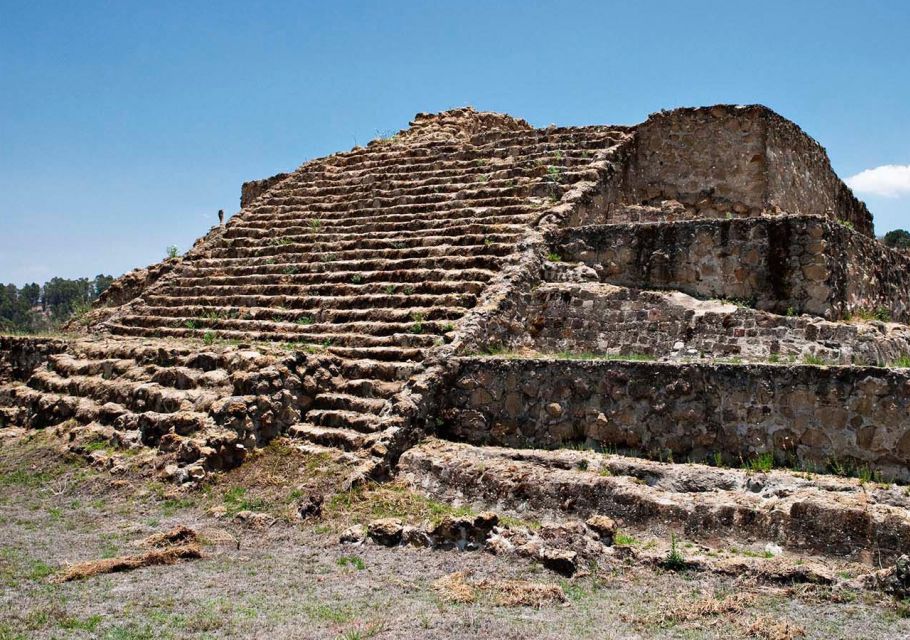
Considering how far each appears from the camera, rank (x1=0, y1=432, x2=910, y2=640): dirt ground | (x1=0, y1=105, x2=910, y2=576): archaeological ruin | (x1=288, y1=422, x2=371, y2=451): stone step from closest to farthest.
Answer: (x1=0, y1=432, x2=910, y2=640): dirt ground
(x1=0, y1=105, x2=910, y2=576): archaeological ruin
(x1=288, y1=422, x2=371, y2=451): stone step

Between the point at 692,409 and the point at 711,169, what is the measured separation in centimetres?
706

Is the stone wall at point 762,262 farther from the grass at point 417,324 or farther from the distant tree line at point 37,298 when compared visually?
the distant tree line at point 37,298

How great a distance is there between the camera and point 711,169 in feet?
43.5

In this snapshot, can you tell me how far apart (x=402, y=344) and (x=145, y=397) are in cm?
321

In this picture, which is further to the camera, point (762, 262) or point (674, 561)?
point (762, 262)

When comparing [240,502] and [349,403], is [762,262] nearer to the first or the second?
[349,403]

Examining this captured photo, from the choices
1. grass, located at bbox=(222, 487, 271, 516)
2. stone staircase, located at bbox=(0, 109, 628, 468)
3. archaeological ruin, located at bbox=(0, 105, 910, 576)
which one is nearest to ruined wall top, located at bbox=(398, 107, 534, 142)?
stone staircase, located at bbox=(0, 109, 628, 468)

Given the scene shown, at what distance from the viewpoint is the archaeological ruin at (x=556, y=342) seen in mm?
6746

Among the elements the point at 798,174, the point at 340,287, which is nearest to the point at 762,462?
the point at 340,287

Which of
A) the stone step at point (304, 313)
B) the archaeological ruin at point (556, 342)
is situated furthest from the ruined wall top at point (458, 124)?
the stone step at point (304, 313)

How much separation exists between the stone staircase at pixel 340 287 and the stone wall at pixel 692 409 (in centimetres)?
116

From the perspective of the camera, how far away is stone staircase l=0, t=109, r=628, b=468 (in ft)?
31.5

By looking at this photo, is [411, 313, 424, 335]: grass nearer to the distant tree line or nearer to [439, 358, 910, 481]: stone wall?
[439, 358, 910, 481]: stone wall

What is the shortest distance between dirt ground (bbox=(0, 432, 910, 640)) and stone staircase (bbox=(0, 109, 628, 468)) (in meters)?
1.41
